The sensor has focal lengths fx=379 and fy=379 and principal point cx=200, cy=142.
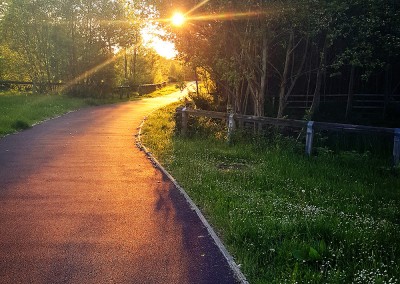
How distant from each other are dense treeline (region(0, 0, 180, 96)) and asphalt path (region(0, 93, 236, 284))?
22277 mm

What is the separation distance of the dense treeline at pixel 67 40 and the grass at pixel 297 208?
22.8 m

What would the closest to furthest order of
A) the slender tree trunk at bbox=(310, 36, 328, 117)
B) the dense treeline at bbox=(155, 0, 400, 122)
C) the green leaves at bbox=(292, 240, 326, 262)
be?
the green leaves at bbox=(292, 240, 326, 262) → the dense treeline at bbox=(155, 0, 400, 122) → the slender tree trunk at bbox=(310, 36, 328, 117)

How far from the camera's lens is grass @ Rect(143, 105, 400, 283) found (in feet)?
14.2

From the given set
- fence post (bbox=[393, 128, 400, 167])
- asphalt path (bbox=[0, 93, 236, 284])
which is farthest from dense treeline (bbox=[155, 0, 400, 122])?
asphalt path (bbox=[0, 93, 236, 284])

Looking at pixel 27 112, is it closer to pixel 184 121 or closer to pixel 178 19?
pixel 184 121

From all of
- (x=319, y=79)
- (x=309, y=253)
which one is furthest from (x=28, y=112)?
(x=309, y=253)

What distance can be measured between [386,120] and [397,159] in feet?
37.5

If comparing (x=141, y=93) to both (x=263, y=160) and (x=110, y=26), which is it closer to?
(x=110, y=26)

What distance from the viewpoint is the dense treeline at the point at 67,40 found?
30766 mm

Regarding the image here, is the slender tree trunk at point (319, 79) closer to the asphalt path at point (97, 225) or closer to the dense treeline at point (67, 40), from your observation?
the asphalt path at point (97, 225)

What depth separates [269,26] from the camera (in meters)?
13.1

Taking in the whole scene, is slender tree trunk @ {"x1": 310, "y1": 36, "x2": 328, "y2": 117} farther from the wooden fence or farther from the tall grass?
the tall grass

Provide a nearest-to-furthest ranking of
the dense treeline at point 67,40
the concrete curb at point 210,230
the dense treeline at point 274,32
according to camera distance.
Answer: the concrete curb at point 210,230
the dense treeline at point 274,32
the dense treeline at point 67,40

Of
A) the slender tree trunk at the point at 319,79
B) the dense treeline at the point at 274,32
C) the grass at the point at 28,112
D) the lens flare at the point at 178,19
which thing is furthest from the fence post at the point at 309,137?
the grass at the point at 28,112
